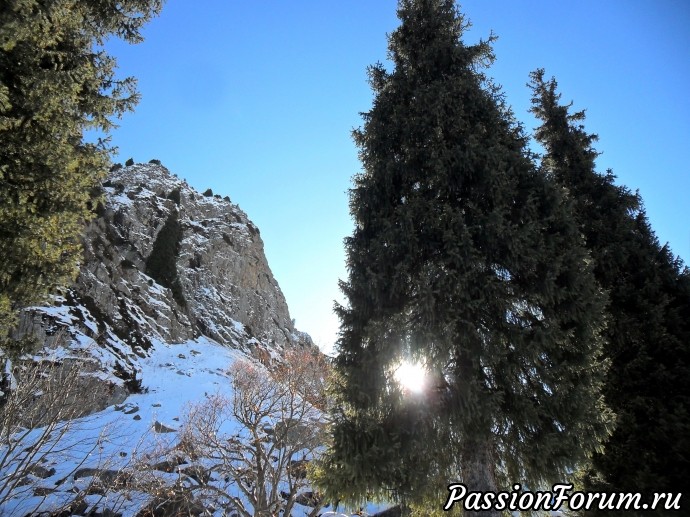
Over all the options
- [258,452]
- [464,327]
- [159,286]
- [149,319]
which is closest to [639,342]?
[464,327]

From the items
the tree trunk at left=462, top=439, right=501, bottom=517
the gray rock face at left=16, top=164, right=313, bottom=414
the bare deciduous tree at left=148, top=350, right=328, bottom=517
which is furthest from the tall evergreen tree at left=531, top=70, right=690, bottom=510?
the gray rock face at left=16, top=164, right=313, bottom=414

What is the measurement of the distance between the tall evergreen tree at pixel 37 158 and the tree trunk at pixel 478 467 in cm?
650

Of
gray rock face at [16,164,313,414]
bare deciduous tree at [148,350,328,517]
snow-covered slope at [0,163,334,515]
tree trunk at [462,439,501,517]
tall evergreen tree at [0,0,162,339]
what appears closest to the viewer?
tall evergreen tree at [0,0,162,339]

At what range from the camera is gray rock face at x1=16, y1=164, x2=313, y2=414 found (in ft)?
88.1

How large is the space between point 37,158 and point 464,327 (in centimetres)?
641

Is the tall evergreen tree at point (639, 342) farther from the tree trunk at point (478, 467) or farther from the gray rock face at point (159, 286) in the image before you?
the gray rock face at point (159, 286)

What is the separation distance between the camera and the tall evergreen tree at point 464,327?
586cm

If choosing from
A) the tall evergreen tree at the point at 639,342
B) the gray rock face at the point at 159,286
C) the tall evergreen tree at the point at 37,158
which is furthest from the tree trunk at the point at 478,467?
the gray rock face at the point at 159,286

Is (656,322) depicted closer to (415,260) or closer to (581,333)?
(581,333)

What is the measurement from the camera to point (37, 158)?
458cm

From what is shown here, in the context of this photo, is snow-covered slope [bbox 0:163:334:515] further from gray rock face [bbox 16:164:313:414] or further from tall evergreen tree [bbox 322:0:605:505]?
tall evergreen tree [bbox 322:0:605:505]

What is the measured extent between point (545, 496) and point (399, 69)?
31.7 feet

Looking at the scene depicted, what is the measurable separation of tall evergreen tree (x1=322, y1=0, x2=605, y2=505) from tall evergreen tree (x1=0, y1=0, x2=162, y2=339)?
460cm

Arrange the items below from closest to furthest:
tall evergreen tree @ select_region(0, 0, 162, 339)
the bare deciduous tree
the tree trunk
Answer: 1. tall evergreen tree @ select_region(0, 0, 162, 339)
2. the tree trunk
3. the bare deciduous tree
